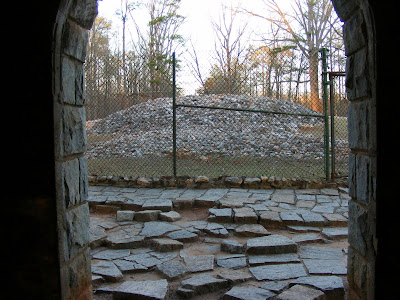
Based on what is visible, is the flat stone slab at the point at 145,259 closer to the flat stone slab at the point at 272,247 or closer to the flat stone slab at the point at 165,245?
the flat stone slab at the point at 165,245

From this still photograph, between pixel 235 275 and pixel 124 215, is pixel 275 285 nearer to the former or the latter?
pixel 235 275

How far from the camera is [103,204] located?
19.9ft

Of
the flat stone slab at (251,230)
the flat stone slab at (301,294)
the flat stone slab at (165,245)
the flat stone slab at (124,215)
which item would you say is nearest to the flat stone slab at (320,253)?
the flat stone slab at (251,230)

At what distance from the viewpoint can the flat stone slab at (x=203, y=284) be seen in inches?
122

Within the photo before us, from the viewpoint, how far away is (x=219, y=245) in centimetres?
435

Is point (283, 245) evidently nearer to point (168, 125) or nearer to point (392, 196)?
point (392, 196)

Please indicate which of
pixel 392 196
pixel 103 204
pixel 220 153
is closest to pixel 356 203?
pixel 392 196

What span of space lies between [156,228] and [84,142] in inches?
93.5

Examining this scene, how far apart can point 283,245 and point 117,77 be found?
243 inches

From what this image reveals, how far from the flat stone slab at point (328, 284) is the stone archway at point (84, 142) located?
0.34 metres

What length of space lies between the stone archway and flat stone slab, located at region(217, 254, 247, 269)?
125cm

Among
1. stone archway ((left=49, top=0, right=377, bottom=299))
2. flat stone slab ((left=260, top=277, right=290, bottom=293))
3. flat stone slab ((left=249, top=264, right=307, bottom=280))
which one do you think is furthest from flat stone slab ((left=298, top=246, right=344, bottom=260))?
stone archway ((left=49, top=0, right=377, bottom=299))

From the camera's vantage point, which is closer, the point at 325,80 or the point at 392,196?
the point at 392,196

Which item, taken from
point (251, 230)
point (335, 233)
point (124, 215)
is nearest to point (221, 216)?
point (251, 230)
